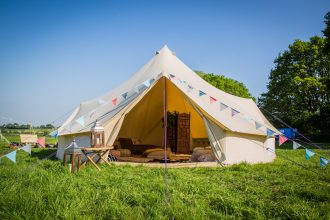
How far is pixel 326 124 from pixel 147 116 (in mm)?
13875

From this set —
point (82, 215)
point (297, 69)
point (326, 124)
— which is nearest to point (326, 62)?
point (297, 69)

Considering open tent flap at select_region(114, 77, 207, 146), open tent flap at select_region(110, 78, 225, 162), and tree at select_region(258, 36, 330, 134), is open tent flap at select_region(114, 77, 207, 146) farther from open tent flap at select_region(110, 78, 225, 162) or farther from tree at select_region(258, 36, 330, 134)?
tree at select_region(258, 36, 330, 134)

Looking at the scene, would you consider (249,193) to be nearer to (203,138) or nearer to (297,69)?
(203,138)

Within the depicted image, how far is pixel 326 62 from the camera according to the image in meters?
20.2

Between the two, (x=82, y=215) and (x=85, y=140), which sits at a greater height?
(x=85, y=140)

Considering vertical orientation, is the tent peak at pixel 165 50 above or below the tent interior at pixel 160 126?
above

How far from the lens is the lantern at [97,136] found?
5527 mm

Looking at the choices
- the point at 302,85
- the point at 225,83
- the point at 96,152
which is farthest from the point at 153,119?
the point at 225,83

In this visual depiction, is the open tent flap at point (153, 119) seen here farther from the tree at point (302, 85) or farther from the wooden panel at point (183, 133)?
the tree at point (302, 85)

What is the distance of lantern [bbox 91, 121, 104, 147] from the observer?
5.53 metres


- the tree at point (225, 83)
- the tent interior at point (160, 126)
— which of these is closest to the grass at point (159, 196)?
the tent interior at point (160, 126)

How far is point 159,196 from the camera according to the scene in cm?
319

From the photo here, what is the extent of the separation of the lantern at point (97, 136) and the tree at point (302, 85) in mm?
17620

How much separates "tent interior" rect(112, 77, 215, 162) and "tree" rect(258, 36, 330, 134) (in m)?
12.9
